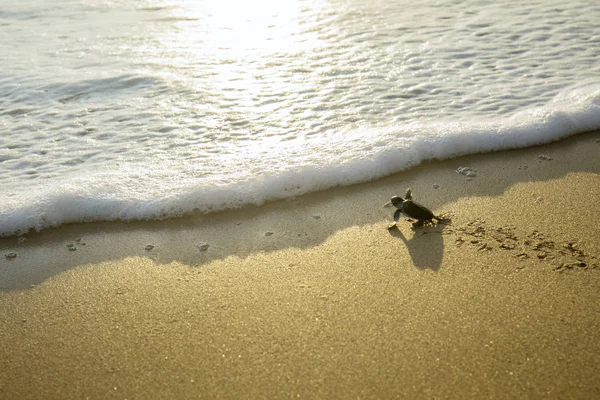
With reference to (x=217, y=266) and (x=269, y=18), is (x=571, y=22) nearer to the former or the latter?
(x=269, y=18)

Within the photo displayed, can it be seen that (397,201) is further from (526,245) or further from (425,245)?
(526,245)

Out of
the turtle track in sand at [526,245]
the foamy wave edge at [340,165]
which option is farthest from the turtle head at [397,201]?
the foamy wave edge at [340,165]

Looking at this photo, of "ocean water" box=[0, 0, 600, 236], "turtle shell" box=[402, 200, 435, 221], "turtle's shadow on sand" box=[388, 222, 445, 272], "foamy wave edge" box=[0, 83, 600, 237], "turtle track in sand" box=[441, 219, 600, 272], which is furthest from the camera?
"ocean water" box=[0, 0, 600, 236]

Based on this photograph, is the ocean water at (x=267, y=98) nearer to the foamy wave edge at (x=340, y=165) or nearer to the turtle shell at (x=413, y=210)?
the foamy wave edge at (x=340, y=165)

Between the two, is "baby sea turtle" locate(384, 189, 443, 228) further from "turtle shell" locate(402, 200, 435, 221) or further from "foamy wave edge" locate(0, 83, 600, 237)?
"foamy wave edge" locate(0, 83, 600, 237)

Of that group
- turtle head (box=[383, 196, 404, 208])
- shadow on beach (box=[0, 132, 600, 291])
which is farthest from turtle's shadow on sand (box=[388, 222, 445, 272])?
turtle head (box=[383, 196, 404, 208])

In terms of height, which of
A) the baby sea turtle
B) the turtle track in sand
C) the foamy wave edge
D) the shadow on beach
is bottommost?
the shadow on beach
